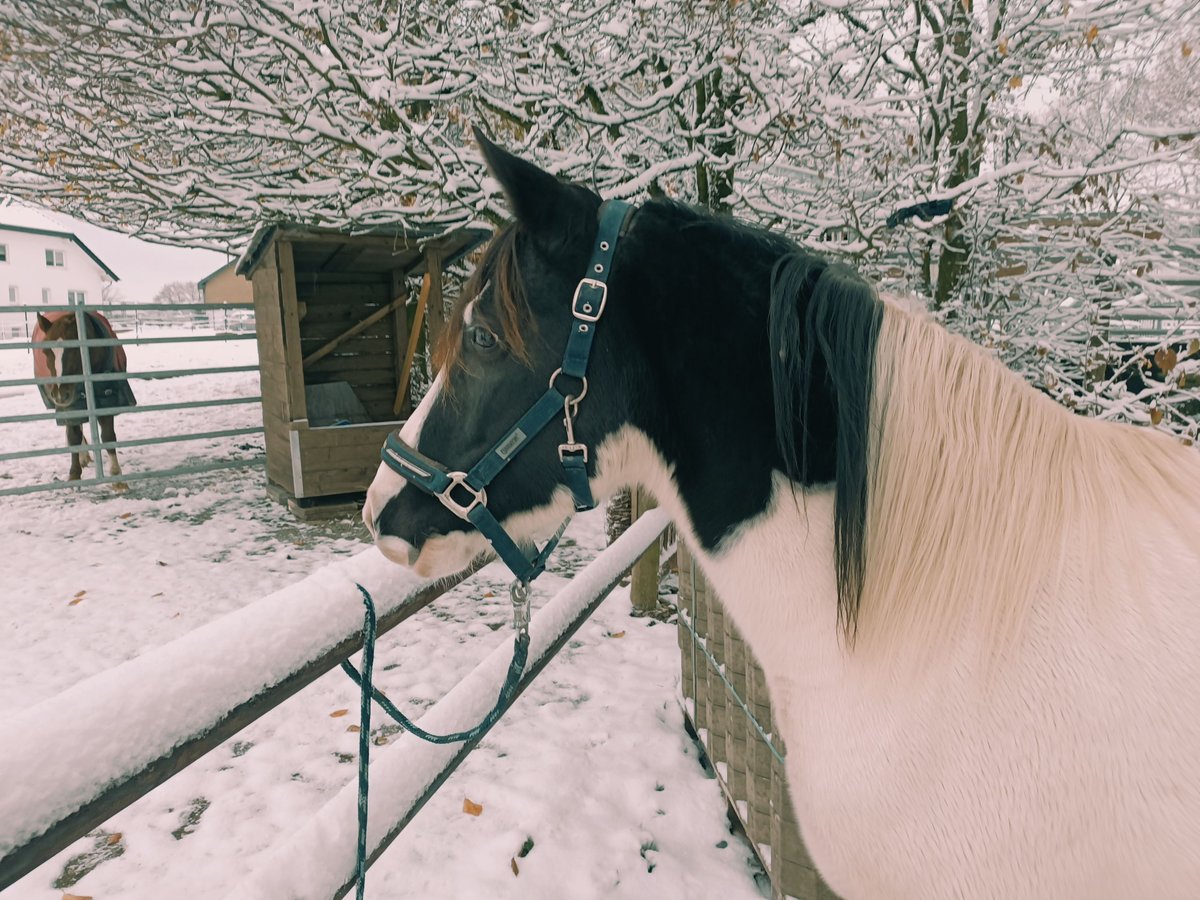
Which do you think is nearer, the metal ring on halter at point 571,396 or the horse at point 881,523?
the horse at point 881,523

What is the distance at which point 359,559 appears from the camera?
151 cm

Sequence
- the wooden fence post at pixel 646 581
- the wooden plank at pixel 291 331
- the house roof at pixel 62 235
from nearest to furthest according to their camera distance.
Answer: the wooden fence post at pixel 646 581, the wooden plank at pixel 291 331, the house roof at pixel 62 235

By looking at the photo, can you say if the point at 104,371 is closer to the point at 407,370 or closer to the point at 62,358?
the point at 62,358

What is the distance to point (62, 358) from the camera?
810 centimetres

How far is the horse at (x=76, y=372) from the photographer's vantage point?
803 cm

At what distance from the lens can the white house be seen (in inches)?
1741

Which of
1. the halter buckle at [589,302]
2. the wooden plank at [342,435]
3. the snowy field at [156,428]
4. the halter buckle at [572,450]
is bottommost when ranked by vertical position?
the snowy field at [156,428]

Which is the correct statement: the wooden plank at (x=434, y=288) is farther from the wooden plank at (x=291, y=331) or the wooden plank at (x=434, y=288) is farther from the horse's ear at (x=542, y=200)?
the horse's ear at (x=542, y=200)

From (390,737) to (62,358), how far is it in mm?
7731

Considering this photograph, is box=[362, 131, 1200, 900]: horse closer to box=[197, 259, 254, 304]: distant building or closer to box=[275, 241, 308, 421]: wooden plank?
box=[275, 241, 308, 421]: wooden plank

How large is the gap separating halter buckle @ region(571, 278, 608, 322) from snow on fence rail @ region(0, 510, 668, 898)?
2.31 feet

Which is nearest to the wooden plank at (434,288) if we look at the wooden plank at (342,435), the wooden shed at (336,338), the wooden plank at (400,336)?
the wooden shed at (336,338)

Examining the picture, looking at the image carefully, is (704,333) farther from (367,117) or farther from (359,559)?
(367,117)

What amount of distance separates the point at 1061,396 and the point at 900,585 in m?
3.57
